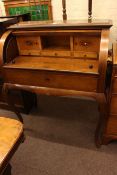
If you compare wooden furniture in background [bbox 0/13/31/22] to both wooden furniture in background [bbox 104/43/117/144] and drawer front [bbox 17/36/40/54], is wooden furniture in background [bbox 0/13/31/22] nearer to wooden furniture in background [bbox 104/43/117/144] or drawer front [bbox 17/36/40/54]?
drawer front [bbox 17/36/40/54]

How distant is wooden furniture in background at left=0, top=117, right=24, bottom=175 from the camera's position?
2.75 feet

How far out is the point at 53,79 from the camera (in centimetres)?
133

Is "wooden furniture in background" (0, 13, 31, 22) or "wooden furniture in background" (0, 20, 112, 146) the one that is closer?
"wooden furniture in background" (0, 20, 112, 146)

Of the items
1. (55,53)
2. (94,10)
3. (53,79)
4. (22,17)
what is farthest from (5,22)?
(94,10)

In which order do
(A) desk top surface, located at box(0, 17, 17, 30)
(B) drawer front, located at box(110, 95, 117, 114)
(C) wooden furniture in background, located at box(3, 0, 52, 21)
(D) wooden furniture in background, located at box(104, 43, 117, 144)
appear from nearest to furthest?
(D) wooden furniture in background, located at box(104, 43, 117, 144), (B) drawer front, located at box(110, 95, 117, 114), (A) desk top surface, located at box(0, 17, 17, 30), (C) wooden furniture in background, located at box(3, 0, 52, 21)

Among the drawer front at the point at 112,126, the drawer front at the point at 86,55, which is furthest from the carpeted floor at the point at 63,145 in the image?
the drawer front at the point at 86,55

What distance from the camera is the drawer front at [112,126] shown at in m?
1.43

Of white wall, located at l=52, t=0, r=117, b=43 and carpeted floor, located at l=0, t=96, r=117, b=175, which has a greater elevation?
white wall, located at l=52, t=0, r=117, b=43

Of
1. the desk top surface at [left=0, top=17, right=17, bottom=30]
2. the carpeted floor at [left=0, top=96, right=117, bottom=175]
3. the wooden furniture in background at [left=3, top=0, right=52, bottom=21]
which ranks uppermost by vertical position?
the wooden furniture in background at [left=3, top=0, right=52, bottom=21]

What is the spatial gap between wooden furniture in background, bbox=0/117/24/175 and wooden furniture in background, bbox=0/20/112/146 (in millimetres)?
440

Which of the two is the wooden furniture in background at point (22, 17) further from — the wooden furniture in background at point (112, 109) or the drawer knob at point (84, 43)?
the wooden furniture in background at point (112, 109)

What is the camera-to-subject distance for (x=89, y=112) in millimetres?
2059

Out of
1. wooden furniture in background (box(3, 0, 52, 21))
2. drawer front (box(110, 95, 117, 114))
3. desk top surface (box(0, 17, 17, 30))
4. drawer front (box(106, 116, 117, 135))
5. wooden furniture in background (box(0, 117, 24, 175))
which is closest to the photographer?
wooden furniture in background (box(0, 117, 24, 175))

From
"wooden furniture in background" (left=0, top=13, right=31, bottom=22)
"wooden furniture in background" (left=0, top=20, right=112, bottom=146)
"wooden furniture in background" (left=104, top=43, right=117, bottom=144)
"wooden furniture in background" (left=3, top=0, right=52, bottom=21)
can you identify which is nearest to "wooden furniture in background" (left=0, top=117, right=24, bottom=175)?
"wooden furniture in background" (left=0, top=20, right=112, bottom=146)
